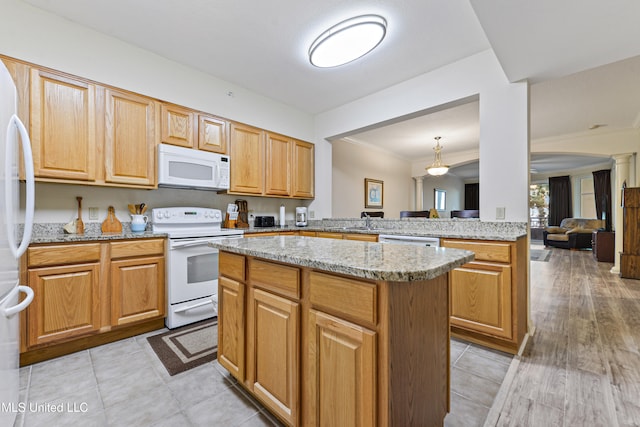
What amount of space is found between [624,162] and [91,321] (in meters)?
7.55

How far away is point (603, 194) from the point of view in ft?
24.3

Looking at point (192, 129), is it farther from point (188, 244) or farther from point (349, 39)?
point (349, 39)

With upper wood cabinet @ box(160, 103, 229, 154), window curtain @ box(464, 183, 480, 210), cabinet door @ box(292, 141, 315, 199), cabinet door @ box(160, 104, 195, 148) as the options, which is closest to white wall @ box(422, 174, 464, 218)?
window curtain @ box(464, 183, 480, 210)

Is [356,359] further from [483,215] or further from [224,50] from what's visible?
[224,50]

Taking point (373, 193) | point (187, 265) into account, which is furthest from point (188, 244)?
point (373, 193)

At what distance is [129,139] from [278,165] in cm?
166

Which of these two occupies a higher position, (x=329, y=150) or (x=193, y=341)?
(x=329, y=150)

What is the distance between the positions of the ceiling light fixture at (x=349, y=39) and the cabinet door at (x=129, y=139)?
5.37 ft

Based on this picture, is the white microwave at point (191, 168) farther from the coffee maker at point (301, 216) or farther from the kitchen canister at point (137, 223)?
the coffee maker at point (301, 216)

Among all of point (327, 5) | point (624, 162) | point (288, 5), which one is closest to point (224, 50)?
point (288, 5)

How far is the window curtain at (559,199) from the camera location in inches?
360

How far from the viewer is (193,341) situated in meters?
2.17

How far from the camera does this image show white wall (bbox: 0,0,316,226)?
1996 mm

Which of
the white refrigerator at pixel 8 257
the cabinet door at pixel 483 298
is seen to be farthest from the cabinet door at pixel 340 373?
the cabinet door at pixel 483 298
